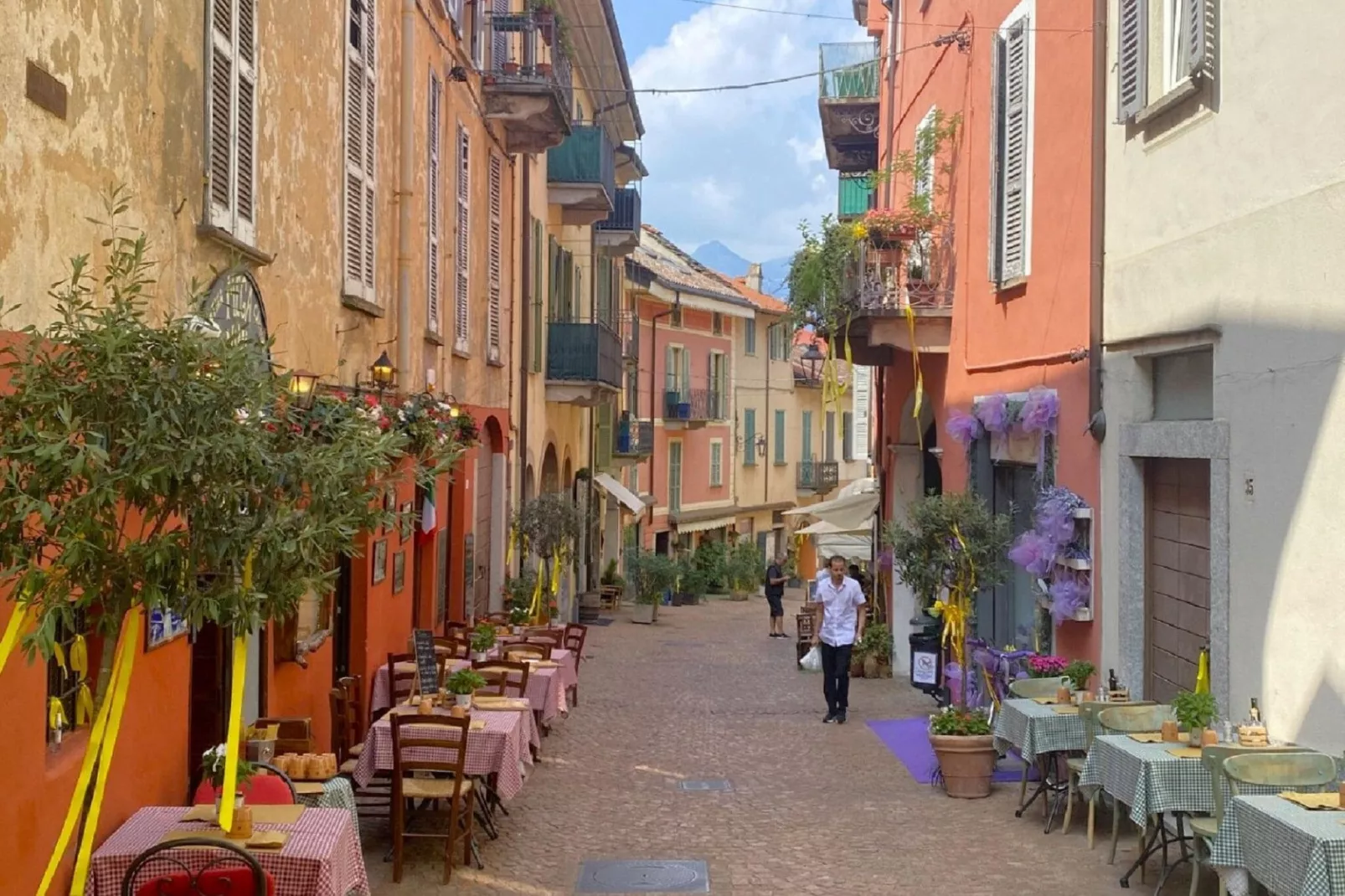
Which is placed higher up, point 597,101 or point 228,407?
point 597,101

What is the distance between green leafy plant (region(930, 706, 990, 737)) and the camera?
1092 centimetres

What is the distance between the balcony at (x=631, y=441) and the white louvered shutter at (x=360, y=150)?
19860 mm

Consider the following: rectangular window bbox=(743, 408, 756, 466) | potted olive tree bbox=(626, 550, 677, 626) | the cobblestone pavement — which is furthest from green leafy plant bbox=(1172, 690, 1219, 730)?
rectangular window bbox=(743, 408, 756, 466)

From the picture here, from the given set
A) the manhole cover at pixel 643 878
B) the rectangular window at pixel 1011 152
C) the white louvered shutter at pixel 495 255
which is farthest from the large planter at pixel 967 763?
the white louvered shutter at pixel 495 255

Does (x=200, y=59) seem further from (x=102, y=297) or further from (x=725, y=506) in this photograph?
(x=725, y=506)

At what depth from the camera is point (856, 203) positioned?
24641 mm

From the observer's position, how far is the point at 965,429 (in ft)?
46.3

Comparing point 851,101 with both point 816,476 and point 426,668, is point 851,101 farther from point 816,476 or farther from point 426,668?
point 816,476

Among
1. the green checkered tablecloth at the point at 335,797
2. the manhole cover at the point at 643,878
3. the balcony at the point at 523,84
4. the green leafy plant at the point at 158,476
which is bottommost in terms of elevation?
the manhole cover at the point at 643,878

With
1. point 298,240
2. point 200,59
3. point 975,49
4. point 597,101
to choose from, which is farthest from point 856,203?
point 200,59

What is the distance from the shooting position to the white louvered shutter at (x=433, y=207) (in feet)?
46.9

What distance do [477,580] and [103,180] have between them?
12396 millimetres

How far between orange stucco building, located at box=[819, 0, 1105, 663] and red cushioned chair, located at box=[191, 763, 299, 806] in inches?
251

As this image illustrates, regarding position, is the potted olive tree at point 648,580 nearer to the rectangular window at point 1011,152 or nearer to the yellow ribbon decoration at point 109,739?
the rectangular window at point 1011,152
